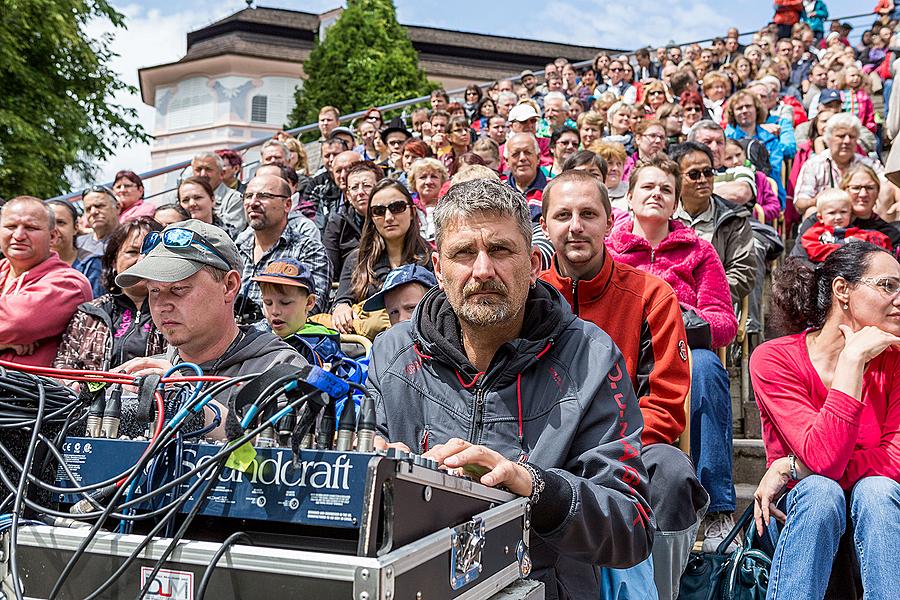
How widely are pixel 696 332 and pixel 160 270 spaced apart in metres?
2.43

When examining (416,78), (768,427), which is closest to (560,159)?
(768,427)

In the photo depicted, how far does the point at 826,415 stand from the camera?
331cm

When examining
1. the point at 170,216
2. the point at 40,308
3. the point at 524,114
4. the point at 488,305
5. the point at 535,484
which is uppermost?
the point at 524,114

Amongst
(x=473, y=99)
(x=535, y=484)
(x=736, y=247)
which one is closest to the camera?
(x=535, y=484)

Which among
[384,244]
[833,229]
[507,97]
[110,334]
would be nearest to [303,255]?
[384,244]

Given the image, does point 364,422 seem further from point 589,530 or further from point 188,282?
point 188,282

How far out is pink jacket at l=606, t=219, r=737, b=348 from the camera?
4.41 meters

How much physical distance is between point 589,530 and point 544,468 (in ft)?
0.63

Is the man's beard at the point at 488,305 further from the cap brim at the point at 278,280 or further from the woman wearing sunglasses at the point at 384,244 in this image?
the woman wearing sunglasses at the point at 384,244

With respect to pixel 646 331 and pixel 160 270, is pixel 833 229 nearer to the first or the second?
pixel 646 331

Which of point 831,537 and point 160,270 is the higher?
point 160,270

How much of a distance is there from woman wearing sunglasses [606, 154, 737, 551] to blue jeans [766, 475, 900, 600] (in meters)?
0.67

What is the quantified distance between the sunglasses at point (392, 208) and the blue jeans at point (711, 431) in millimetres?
2336

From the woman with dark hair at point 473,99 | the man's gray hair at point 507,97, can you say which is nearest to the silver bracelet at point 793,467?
the man's gray hair at point 507,97
